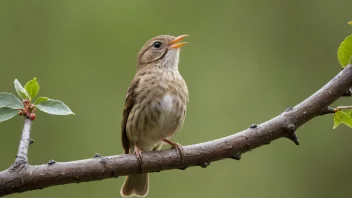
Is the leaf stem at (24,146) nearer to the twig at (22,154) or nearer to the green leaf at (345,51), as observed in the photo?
the twig at (22,154)

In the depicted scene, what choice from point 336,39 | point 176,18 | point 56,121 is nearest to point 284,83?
point 336,39

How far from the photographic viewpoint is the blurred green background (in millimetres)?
7891

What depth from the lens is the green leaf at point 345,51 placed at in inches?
120

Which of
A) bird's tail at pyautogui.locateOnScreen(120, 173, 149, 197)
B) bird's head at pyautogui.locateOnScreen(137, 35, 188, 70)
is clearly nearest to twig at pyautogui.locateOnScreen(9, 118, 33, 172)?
bird's tail at pyautogui.locateOnScreen(120, 173, 149, 197)

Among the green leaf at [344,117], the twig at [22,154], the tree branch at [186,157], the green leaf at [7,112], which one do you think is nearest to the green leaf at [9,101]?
the green leaf at [7,112]

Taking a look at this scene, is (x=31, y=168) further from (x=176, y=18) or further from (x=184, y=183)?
(x=176, y=18)

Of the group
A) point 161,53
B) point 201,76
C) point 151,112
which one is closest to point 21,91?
point 151,112

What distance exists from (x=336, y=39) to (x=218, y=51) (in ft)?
4.94

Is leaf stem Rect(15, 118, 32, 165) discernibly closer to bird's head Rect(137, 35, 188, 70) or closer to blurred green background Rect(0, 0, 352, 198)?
bird's head Rect(137, 35, 188, 70)

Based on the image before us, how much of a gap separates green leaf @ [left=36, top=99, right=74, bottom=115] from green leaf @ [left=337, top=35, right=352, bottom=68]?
1213 millimetres

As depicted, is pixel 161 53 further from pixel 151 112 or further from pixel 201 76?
pixel 201 76

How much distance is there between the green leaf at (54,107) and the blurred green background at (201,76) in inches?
177

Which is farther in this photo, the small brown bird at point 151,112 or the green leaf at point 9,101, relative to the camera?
the small brown bird at point 151,112

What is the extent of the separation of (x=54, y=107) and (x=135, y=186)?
5.19ft
